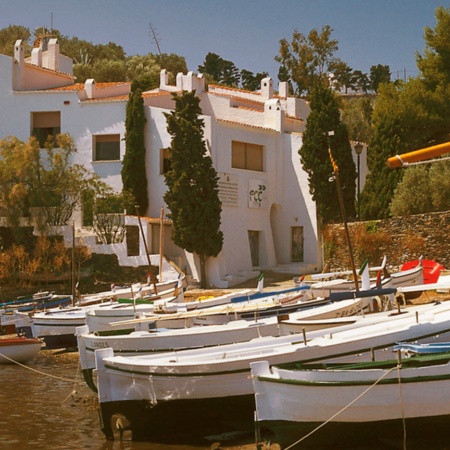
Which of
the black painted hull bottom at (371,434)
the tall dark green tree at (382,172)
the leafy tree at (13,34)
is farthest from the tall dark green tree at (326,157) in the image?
the leafy tree at (13,34)

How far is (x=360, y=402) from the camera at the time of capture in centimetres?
1221

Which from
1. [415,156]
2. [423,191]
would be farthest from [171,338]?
[423,191]

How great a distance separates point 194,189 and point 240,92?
44.3 feet

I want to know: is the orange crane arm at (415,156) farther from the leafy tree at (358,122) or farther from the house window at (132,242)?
the leafy tree at (358,122)

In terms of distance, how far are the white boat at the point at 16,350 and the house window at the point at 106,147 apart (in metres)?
19.2

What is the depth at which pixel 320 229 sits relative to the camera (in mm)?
41125

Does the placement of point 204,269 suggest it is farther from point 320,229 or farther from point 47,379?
point 47,379

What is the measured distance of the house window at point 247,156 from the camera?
41969 millimetres

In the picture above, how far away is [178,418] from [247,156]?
2855cm

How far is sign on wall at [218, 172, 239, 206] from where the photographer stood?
40875 millimetres

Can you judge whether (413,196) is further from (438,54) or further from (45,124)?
(45,124)

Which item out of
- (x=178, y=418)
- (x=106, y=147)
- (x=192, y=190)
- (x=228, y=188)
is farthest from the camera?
(x=106, y=147)

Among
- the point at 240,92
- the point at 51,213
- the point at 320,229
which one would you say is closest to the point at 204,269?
the point at 320,229

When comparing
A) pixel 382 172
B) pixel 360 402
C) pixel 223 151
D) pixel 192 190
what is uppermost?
pixel 223 151
